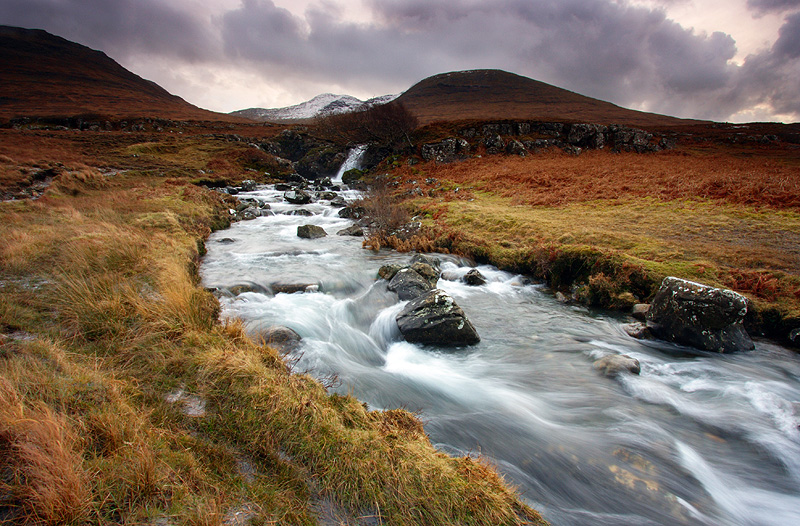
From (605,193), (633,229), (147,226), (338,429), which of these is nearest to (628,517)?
(338,429)

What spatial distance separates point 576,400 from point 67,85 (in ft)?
466

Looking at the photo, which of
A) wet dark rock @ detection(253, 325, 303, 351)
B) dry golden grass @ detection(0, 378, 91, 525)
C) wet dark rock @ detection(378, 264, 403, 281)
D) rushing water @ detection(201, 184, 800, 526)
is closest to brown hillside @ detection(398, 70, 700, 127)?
wet dark rock @ detection(378, 264, 403, 281)

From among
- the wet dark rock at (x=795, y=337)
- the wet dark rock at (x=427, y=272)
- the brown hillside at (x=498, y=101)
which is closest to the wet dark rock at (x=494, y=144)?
the wet dark rock at (x=427, y=272)

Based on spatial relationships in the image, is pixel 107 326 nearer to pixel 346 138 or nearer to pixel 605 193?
pixel 605 193

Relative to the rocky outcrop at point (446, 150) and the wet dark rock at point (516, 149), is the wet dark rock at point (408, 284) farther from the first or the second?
the wet dark rock at point (516, 149)

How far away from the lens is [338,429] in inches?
134

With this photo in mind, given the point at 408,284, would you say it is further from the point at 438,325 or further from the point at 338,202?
the point at 338,202

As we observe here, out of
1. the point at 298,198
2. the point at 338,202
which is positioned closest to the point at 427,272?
the point at 338,202

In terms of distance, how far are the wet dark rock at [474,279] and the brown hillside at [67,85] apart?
85111mm

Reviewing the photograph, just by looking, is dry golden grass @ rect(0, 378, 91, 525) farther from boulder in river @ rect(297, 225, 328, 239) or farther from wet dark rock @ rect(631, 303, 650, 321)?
boulder in river @ rect(297, 225, 328, 239)

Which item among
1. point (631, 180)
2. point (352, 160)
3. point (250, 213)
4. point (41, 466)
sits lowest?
point (250, 213)

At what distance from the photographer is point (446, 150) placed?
37.7m

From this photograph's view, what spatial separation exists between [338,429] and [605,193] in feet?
64.4

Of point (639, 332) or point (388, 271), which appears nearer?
point (639, 332)
